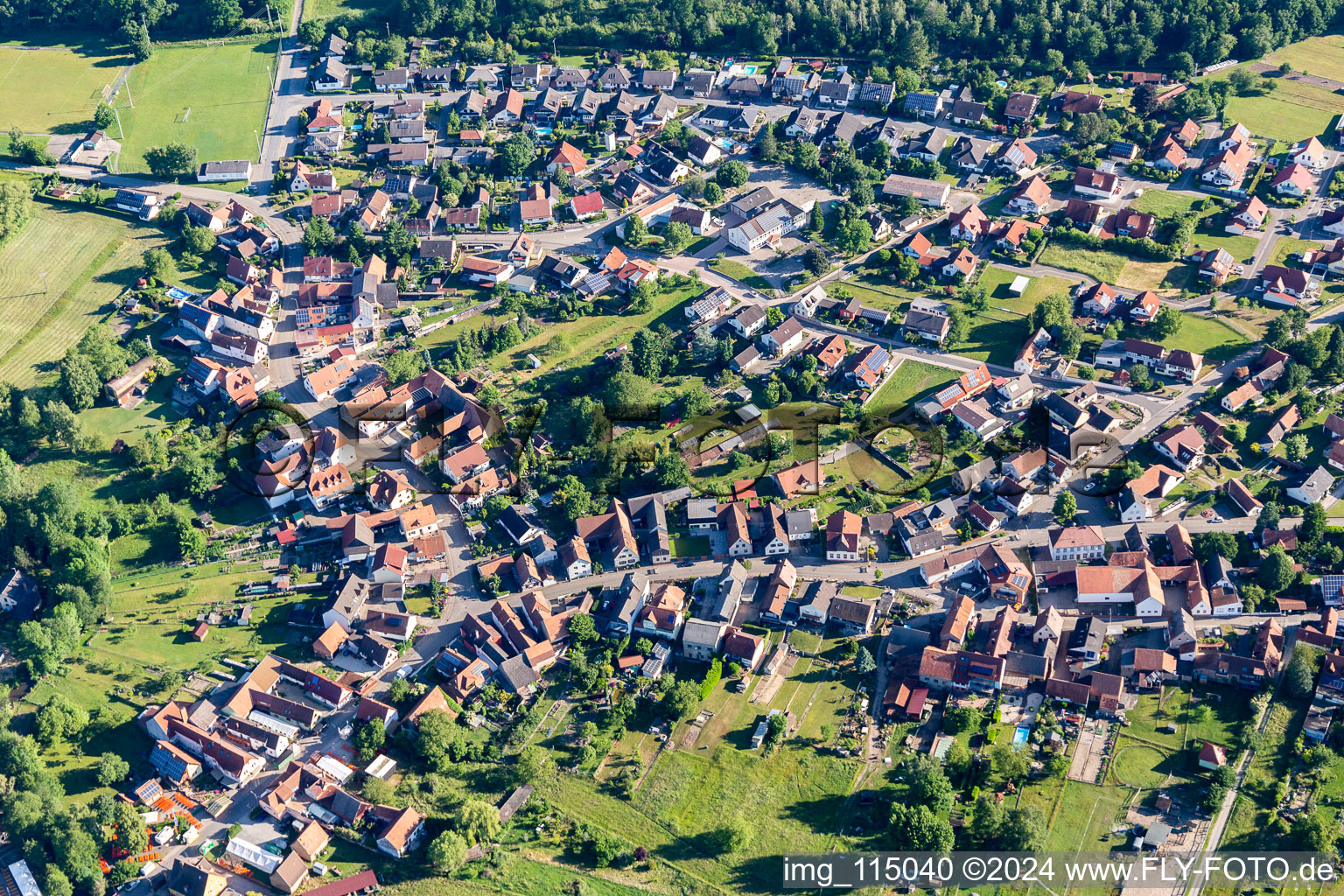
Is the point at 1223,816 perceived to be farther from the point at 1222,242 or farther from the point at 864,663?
the point at 1222,242

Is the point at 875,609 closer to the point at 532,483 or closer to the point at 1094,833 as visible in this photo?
the point at 1094,833

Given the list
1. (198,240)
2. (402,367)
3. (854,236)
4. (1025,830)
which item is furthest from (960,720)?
(198,240)

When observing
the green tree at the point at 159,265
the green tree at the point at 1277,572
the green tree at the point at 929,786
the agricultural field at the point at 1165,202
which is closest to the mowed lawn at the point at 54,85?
the green tree at the point at 159,265

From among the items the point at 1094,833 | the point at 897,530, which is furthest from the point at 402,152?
the point at 1094,833

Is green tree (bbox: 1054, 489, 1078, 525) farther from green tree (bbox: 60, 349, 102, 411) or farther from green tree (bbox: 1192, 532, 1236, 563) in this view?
green tree (bbox: 60, 349, 102, 411)

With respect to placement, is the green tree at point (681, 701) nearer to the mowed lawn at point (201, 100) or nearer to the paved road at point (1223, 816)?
the paved road at point (1223, 816)

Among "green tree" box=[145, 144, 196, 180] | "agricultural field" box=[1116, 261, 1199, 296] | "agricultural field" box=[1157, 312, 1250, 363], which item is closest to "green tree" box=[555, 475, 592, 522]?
"agricultural field" box=[1157, 312, 1250, 363]
